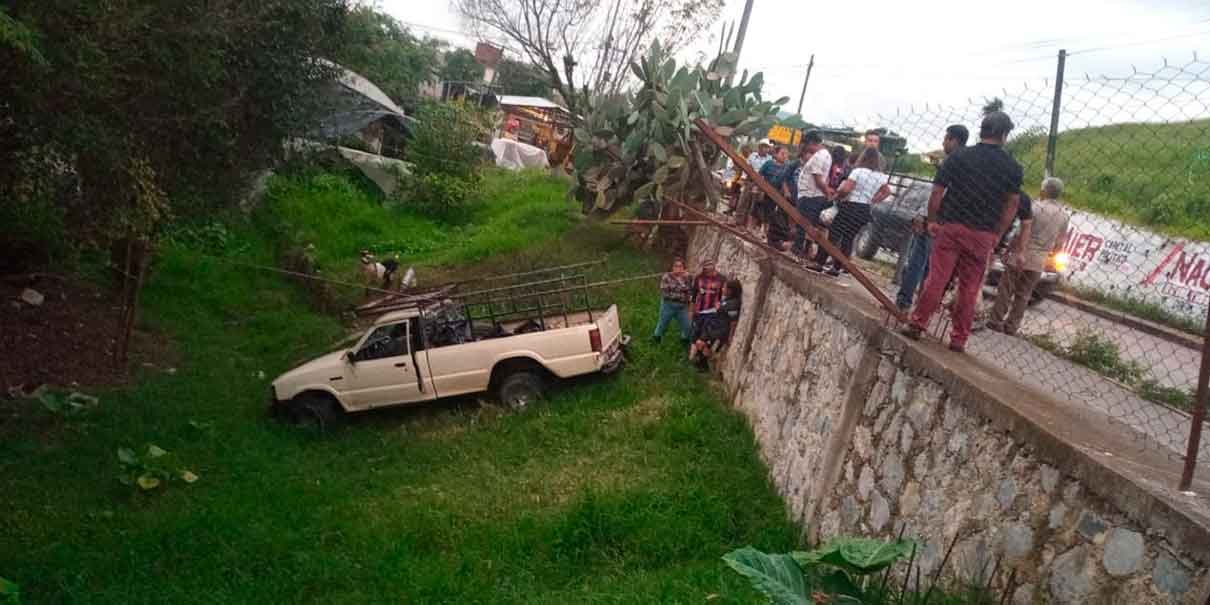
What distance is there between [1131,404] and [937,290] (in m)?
1.19

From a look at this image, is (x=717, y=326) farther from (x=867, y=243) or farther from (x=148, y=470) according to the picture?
(x=148, y=470)

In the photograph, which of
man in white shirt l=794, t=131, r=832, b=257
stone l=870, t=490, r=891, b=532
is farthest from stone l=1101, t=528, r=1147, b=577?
man in white shirt l=794, t=131, r=832, b=257

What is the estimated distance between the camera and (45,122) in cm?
601

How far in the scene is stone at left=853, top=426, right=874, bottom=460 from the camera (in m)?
4.77

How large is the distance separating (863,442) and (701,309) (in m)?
4.37

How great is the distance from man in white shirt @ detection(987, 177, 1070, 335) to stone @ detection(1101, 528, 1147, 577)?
3.35 m

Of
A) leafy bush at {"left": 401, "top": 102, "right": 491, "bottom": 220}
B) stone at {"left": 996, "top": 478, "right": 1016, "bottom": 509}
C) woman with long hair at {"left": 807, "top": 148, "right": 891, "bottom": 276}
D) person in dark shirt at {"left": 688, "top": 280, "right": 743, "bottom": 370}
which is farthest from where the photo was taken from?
leafy bush at {"left": 401, "top": 102, "right": 491, "bottom": 220}

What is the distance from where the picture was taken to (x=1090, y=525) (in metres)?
2.87

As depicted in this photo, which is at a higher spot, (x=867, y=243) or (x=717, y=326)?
(x=867, y=243)

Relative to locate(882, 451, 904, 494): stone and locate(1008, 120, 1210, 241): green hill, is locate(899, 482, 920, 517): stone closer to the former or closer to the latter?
locate(882, 451, 904, 494): stone

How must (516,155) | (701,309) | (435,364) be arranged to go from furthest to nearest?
(516,155) → (701,309) → (435,364)

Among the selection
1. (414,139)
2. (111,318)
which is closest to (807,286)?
(111,318)

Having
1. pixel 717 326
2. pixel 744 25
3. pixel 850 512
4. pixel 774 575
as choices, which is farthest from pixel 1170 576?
pixel 744 25

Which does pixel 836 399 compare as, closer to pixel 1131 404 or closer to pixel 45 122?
pixel 1131 404
